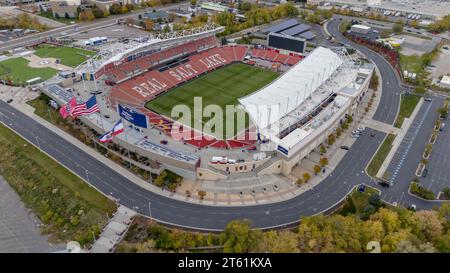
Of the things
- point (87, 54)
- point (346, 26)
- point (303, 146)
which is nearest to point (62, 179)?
point (303, 146)

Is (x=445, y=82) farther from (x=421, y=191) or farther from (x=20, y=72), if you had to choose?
(x=20, y=72)

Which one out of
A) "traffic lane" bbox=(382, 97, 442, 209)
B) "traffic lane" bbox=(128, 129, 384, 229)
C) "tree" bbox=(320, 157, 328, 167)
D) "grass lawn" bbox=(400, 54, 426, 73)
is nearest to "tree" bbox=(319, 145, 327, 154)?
"tree" bbox=(320, 157, 328, 167)

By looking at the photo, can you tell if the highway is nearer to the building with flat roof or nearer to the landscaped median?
the landscaped median

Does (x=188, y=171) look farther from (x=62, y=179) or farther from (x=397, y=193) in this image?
(x=397, y=193)

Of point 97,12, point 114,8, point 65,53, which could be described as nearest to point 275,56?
point 65,53

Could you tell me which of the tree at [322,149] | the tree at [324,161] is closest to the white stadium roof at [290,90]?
the tree at [322,149]
